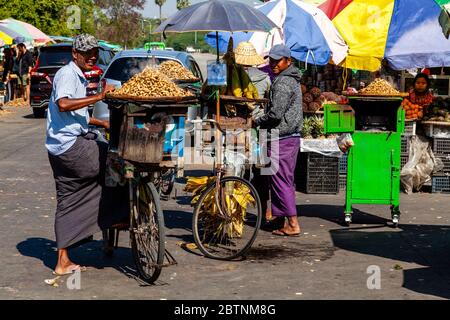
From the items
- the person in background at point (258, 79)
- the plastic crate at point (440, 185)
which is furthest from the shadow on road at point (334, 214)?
the plastic crate at point (440, 185)

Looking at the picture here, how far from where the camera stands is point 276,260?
Result: 8164 mm

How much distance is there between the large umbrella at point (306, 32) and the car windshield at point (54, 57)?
38.9 ft

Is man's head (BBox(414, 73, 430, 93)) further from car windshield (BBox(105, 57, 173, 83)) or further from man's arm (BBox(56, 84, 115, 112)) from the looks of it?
man's arm (BBox(56, 84, 115, 112))

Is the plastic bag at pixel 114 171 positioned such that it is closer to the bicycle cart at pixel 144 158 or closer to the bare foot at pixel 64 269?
the bicycle cart at pixel 144 158

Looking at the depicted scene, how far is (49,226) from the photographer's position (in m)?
9.62

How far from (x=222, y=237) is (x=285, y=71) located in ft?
6.38

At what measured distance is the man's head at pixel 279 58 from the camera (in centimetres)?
912

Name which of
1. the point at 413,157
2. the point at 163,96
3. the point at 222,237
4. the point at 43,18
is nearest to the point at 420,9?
the point at 413,157

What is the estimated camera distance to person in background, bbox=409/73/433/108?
41.6 ft

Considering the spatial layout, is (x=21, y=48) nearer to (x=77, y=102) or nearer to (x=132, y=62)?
(x=132, y=62)

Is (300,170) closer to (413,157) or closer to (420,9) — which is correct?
(413,157)

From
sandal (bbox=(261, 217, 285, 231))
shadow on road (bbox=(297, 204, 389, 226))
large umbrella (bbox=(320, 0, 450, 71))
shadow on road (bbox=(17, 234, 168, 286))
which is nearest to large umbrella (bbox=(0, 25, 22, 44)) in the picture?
large umbrella (bbox=(320, 0, 450, 71))

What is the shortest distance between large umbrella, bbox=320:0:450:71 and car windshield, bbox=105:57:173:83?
11.9 feet

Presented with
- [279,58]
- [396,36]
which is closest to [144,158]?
[279,58]
